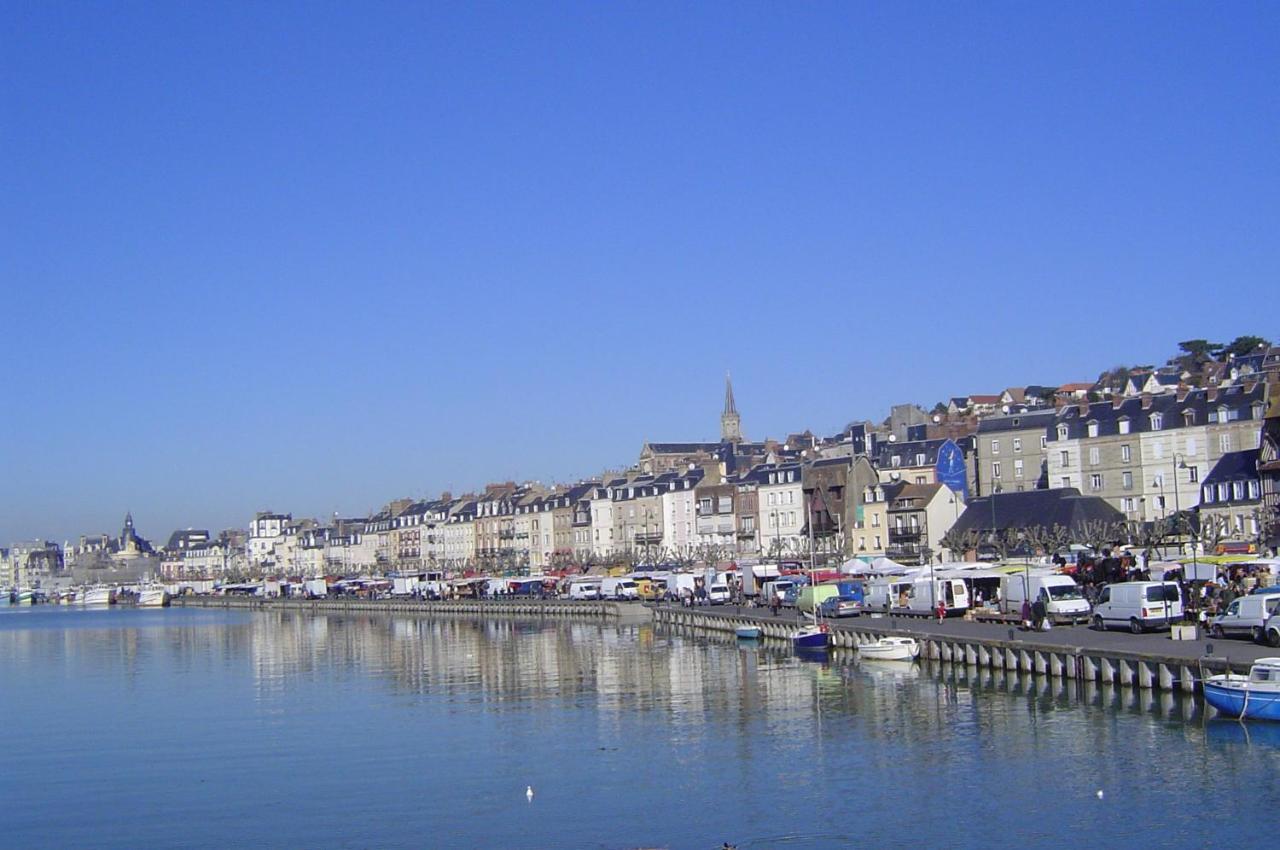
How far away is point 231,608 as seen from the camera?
168500 millimetres

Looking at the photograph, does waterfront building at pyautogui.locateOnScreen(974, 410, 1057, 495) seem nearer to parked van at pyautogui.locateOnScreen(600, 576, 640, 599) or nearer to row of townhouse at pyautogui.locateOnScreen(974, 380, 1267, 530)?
row of townhouse at pyautogui.locateOnScreen(974, 380, 1267, 530)

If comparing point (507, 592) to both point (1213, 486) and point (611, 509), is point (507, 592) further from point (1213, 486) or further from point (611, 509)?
point (1213, 486)

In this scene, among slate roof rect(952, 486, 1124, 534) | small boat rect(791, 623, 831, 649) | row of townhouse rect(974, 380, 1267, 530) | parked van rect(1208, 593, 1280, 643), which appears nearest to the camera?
parked van rect(1208, 593, 1280, 643)

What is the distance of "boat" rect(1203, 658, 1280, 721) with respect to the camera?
112ft

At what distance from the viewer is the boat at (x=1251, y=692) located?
34000 millimetres

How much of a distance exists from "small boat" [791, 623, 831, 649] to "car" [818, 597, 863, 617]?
7.13 meters

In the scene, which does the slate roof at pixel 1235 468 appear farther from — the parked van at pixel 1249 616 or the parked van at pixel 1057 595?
the parked van at pixel 1249 616

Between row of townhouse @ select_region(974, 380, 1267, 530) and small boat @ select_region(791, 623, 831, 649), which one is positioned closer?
small boat @ select_region(791, 623, 831, 649)

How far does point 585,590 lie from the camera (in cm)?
11319

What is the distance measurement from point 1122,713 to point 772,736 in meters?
8.75

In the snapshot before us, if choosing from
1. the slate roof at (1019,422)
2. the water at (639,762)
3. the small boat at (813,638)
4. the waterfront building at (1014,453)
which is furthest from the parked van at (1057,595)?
the slate roof at (1019,422)

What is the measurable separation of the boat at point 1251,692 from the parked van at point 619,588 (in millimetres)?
72256

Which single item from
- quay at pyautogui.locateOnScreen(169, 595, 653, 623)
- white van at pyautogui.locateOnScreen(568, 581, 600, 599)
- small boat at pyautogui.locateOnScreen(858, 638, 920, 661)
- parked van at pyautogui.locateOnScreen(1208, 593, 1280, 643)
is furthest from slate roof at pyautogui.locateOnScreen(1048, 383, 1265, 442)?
parked van at pyautogui.locateOnScreen(1208, 593, 1280, 643)

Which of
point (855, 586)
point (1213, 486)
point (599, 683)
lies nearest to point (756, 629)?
point (855, 586)
